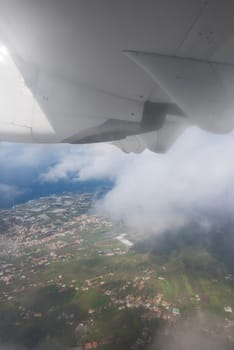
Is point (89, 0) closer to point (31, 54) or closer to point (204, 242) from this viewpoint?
point (31, 54)

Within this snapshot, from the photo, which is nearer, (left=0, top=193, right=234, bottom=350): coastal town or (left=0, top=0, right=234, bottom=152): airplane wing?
(left=0, top=0, right=234, bottom=152): airplane wing

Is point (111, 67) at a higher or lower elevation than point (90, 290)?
higher

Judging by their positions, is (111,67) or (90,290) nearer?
(111,67)

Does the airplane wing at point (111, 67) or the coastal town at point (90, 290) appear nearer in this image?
the airplane wing at point (111, 67)

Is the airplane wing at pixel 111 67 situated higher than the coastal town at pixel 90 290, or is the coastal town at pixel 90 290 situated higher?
the airplane wing at pixel 111 67

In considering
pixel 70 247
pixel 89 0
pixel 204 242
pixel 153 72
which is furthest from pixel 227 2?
pixel 204 242
